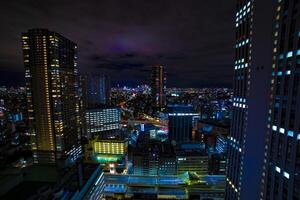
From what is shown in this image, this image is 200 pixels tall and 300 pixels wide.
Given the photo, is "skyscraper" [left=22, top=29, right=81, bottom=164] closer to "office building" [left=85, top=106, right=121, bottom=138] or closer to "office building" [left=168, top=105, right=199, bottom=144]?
"office building" [left=85, top=106, right=121, bottom=138]

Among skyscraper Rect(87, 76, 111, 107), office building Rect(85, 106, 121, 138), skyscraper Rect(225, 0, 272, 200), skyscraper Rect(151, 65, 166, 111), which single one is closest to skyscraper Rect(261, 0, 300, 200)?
skyscraper Rect(225, 0, 272, 200)

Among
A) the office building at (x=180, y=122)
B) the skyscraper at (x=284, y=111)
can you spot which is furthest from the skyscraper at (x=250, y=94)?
the office building at (x=180, y=122)

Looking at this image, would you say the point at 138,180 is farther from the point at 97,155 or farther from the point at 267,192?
the point at 267,192

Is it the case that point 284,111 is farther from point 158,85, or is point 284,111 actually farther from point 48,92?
point 158,85

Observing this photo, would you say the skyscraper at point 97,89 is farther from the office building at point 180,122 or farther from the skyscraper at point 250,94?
the skyscraper at point 250,94

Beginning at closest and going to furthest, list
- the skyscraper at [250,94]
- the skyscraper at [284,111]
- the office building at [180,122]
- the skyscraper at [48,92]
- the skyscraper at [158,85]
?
the skyscraper at [284,111]
the skyscraper at [250,94]
the skyscraper at [48,92]
the office building at [180,122]
the skyscraper at [158,85]

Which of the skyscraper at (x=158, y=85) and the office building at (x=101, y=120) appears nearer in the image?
the office building at (x=101, y=120)

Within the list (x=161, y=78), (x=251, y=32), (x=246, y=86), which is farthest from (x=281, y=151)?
(x=161, y=78)
